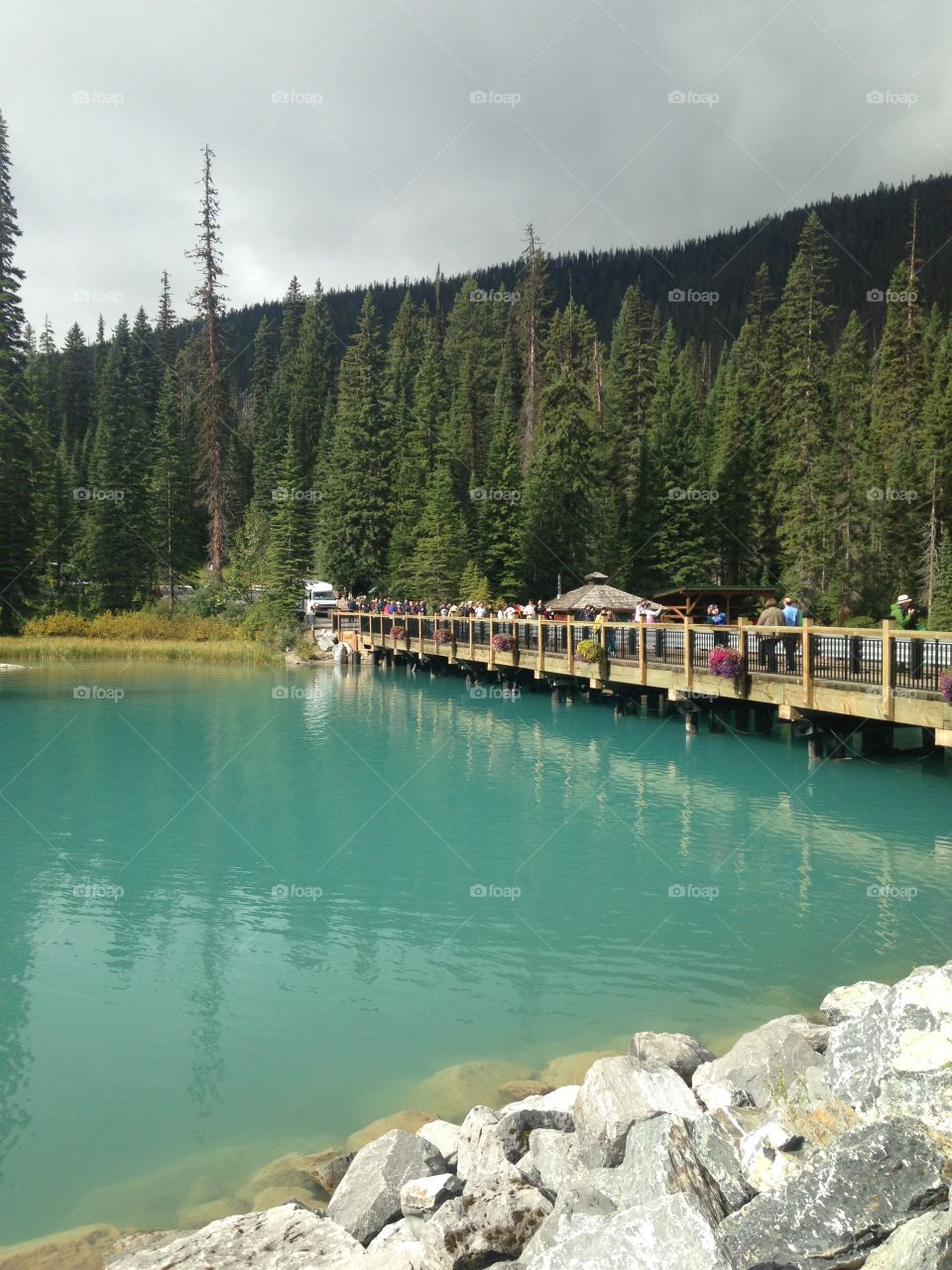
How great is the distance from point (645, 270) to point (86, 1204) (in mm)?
206672

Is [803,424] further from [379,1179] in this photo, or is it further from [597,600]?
[379,1179]

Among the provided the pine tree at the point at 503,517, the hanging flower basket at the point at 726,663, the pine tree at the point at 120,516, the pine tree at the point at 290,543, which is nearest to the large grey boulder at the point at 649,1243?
the hanging flower basket at the point at 726,663

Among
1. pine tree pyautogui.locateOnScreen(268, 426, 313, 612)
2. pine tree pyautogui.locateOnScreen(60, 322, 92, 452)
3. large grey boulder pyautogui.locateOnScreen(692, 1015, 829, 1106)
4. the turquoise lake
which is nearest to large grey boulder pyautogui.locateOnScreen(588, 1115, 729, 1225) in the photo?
large grey boulder pyautogui.locateOnScreen(692, 1015, 829, 1106)

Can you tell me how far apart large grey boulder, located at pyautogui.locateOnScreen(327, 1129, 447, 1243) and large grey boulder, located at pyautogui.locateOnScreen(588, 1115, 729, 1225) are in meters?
1.28

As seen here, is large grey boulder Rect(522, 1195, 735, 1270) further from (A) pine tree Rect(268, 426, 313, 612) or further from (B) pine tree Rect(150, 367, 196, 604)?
(B) pine tree Rect(150, 367, 196, 604)

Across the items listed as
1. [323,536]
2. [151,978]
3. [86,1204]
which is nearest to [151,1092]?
[86,1204]

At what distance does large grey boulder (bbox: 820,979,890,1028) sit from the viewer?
8938mm

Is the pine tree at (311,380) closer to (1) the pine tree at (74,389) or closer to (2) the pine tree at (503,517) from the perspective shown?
(1) the pine tree at (74,389)

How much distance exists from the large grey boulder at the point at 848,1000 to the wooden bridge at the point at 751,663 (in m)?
8.79

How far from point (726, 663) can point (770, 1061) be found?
15565mm

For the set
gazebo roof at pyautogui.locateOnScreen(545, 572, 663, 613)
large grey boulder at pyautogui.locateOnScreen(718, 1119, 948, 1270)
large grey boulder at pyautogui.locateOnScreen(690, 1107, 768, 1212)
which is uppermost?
gazebo roof at pyautogui.locateOnScreen(545, 572, 663, 613)

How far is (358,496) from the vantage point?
63.8 metres

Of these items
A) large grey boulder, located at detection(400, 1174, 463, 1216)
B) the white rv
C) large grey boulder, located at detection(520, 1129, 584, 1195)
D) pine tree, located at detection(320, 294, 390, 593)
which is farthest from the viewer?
pine tree, located at detection(320, 294, 390, 593)

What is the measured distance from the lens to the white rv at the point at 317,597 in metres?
61.8
